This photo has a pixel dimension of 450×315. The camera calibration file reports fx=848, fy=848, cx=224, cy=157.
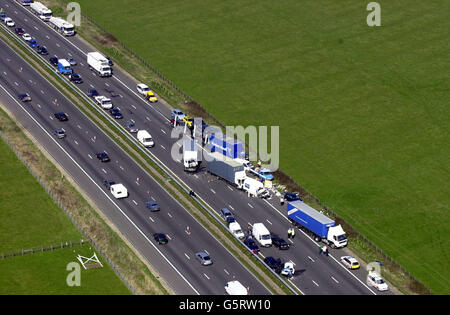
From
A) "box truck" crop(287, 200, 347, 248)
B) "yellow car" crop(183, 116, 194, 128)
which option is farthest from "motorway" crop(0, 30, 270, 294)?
"yellow car" crop(183, 116, 194, 128)

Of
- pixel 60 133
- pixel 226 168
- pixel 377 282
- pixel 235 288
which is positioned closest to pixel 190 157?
pixel 226 168

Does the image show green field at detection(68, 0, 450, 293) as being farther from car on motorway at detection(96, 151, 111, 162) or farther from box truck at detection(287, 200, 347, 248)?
car on motorway at detection(96, 151, 111, 162)

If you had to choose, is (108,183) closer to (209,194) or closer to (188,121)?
(209,194)

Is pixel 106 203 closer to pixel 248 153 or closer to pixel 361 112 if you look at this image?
pixel 248 153

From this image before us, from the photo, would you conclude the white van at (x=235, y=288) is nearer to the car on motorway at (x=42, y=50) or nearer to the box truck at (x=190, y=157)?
the box truck at (x=190, y=157)

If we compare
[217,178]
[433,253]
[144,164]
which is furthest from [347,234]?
[144,164]

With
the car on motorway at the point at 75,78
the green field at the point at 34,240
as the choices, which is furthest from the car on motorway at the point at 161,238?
the car on motorway at the point at 75,78
